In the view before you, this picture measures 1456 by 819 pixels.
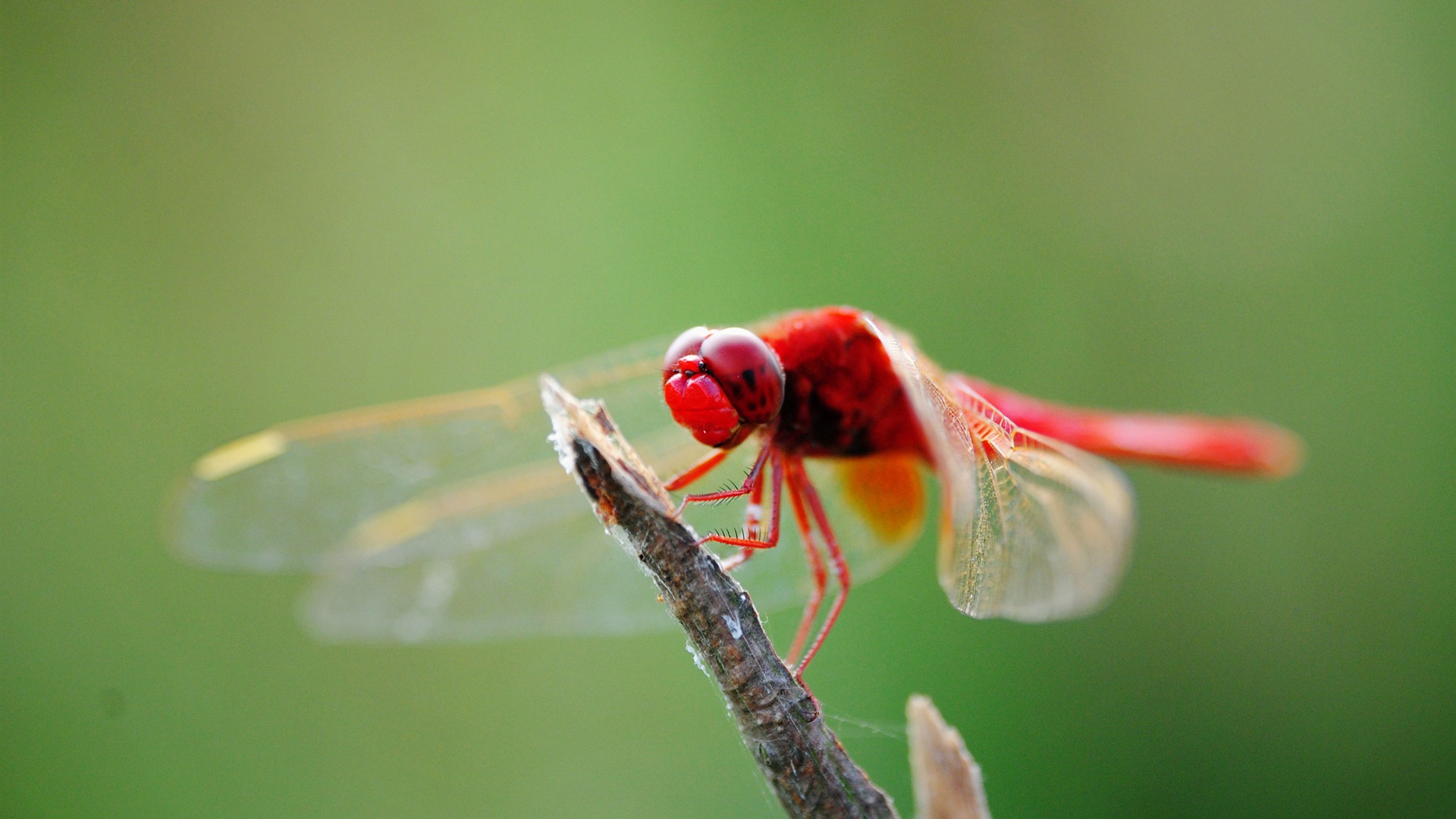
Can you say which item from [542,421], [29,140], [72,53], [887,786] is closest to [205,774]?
[542,421]

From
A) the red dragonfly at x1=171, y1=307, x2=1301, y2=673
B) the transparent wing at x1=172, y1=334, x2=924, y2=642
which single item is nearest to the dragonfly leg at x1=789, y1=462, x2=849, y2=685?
the red dragonfly at x1=171, y1=307, x2=1301, y2=673

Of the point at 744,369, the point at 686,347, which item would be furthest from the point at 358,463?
the point at 744,369

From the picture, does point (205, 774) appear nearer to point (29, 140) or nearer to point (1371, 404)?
point (29, 140)

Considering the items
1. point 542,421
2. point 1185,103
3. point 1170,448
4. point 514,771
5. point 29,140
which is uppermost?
point 29,140

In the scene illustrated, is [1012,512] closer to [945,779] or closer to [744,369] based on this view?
[744,369]

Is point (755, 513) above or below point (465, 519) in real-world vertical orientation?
below
